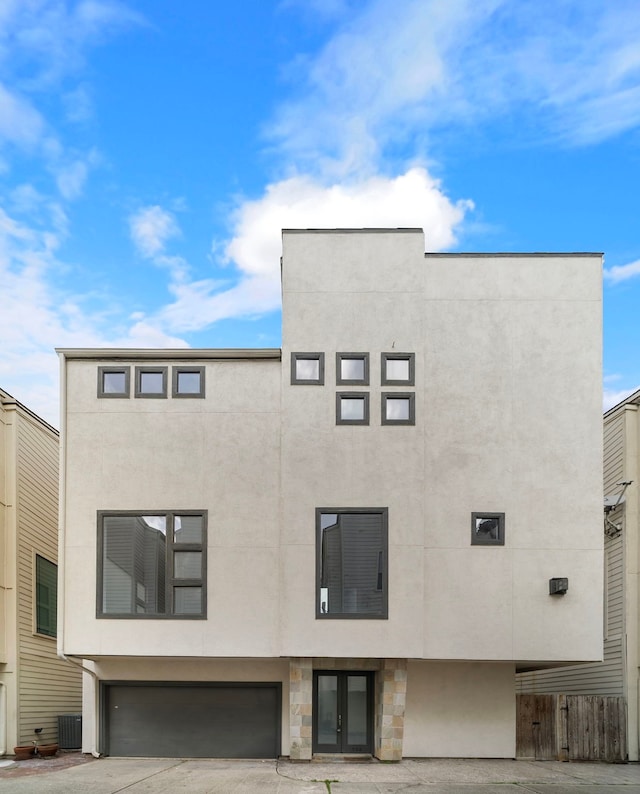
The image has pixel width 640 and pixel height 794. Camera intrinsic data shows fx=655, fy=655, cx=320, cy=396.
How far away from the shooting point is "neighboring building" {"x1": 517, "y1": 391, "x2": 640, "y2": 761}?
15.5 metres

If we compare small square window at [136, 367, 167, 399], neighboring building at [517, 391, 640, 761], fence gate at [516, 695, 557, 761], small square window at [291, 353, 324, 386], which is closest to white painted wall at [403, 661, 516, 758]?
fence gate at [516, 695, 557, 761]

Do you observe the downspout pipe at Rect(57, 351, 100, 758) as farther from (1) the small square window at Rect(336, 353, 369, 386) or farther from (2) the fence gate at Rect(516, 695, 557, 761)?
(2) the fence gate at Rect(516, 695, 557, 761)

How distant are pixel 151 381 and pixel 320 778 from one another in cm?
809

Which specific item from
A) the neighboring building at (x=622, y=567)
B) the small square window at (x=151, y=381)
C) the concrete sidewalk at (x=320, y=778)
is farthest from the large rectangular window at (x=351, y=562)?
the neighboring building at (x=622, y=567)

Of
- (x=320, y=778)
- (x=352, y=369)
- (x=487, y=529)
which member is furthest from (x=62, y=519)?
(x=487, y=529)

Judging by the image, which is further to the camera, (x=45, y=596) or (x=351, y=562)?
(x=45, y=596)

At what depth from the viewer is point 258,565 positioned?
12922 mm

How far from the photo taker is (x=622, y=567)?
16.1m

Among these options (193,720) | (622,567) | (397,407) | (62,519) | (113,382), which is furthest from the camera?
(622,567)

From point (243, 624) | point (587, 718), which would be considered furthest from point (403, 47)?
point (587, 718)

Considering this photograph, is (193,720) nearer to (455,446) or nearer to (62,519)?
(62,519)

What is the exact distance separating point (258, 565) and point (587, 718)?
838 cm

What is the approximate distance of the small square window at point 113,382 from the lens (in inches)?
527

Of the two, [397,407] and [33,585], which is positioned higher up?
[397,407]
